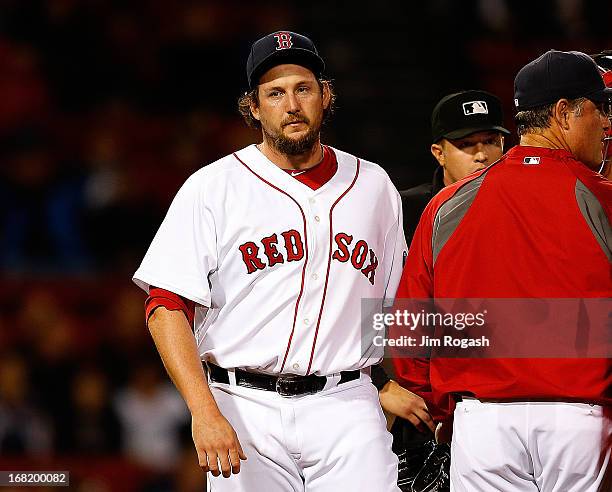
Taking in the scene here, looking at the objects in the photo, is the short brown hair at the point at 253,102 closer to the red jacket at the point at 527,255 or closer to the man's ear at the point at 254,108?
the man's ear at the point at 254,108

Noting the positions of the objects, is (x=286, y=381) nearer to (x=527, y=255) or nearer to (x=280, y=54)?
(x=527, y=255)

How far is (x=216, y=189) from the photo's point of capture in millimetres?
3320

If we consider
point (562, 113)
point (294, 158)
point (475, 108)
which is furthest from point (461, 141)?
point (562, 113)

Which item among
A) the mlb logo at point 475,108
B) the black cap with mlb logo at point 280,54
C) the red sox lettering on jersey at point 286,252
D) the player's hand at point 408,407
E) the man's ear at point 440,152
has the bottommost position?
the player's hand at point 408,407

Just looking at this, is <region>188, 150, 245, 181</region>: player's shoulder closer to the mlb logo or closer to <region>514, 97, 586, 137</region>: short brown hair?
<region>514, 97, 586, 137</region>: short brown hair

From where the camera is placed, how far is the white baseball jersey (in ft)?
10.6

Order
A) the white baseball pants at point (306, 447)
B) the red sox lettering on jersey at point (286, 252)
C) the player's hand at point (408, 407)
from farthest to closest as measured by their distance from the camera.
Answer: the player's hand at point (408, 407)
the red sox lettering on jersey at point (286, 252)
the white baseball pants at point (306, 447)

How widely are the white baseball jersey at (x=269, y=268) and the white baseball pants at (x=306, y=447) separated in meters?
0.11

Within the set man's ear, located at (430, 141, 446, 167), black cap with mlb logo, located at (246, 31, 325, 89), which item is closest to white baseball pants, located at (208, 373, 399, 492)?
black cap with mlb logo, located at (246, 31, 325, 89)

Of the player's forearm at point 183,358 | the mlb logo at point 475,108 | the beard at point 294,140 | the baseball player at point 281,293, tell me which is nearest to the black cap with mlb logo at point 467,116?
the mlb logo at point 475,108

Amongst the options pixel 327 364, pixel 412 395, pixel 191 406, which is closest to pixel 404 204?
pixel 412 395

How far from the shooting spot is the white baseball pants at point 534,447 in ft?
9.57

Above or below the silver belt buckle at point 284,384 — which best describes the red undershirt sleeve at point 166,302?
above

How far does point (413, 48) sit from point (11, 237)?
11.8 feet
